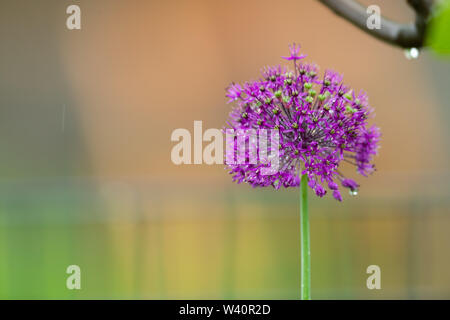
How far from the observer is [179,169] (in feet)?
9.91

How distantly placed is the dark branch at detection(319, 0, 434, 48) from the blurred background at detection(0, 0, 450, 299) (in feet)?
6.55

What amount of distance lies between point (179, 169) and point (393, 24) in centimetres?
265

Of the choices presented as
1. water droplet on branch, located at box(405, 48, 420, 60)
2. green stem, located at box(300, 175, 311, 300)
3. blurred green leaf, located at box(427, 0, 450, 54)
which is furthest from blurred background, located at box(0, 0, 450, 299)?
blurred green leaf, located at box(427, 0, 450, 54)

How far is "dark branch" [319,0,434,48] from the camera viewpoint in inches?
14.8

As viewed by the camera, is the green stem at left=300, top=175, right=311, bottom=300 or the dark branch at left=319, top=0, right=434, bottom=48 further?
the green stem at left=300, top=175, right=311, bottom=300

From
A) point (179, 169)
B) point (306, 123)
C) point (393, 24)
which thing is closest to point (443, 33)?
point (393, 24)

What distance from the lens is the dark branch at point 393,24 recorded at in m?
0.38

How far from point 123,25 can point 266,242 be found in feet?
4.50

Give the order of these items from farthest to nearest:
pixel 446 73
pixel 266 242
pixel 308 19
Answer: pixel 446 73, pixel 308 19, pixel 266 242

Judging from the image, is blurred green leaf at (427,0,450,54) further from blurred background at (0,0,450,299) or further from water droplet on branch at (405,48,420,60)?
blurred background at (0,0,450,299)

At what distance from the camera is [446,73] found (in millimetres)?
2986

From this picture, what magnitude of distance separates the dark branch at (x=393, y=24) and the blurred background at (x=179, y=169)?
2.00m
